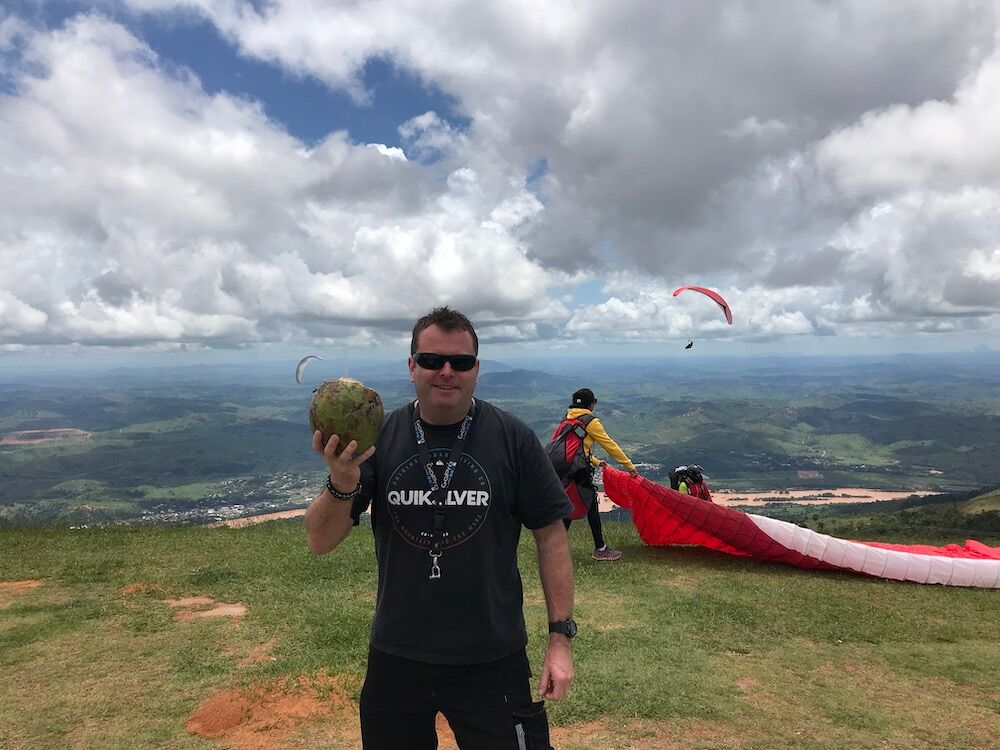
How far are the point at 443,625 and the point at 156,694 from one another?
16.4 feet

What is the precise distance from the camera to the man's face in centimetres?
313

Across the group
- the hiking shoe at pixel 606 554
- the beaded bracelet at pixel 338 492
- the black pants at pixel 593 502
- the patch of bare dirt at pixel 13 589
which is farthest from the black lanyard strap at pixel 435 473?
the patch of bare dirt at pixel 13 589

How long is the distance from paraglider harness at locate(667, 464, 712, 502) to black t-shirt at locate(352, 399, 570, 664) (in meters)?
10.4

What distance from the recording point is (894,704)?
6109mm

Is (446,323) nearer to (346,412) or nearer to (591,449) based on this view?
(346,412)

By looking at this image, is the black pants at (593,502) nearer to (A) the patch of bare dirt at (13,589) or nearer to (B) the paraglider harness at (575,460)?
(B) the paraglider harness at (575,460)

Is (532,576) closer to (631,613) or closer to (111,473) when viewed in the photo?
(631,613)

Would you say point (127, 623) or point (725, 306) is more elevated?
point (725, 306)

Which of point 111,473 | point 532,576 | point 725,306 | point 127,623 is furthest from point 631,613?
point 111,473

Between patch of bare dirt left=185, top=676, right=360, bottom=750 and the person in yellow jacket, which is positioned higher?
the person in yellow jacket

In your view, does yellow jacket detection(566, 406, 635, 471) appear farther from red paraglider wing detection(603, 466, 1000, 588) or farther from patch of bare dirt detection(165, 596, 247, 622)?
patch of bare dirt detection(165, 596, 247, 622)

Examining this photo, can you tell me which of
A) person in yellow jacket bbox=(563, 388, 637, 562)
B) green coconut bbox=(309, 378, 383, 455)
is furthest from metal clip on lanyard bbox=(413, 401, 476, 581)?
person in yellow jacket bbox=(563, 388, 637, 562)

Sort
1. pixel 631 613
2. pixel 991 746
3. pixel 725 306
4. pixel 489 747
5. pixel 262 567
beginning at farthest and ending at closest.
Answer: pixel 725 306 → pixel 262 567 → pixel 631 613 → pixel 991 746 → pixel 489 747

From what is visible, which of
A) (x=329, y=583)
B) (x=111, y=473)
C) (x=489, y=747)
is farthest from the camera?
(x=111, y=473)
